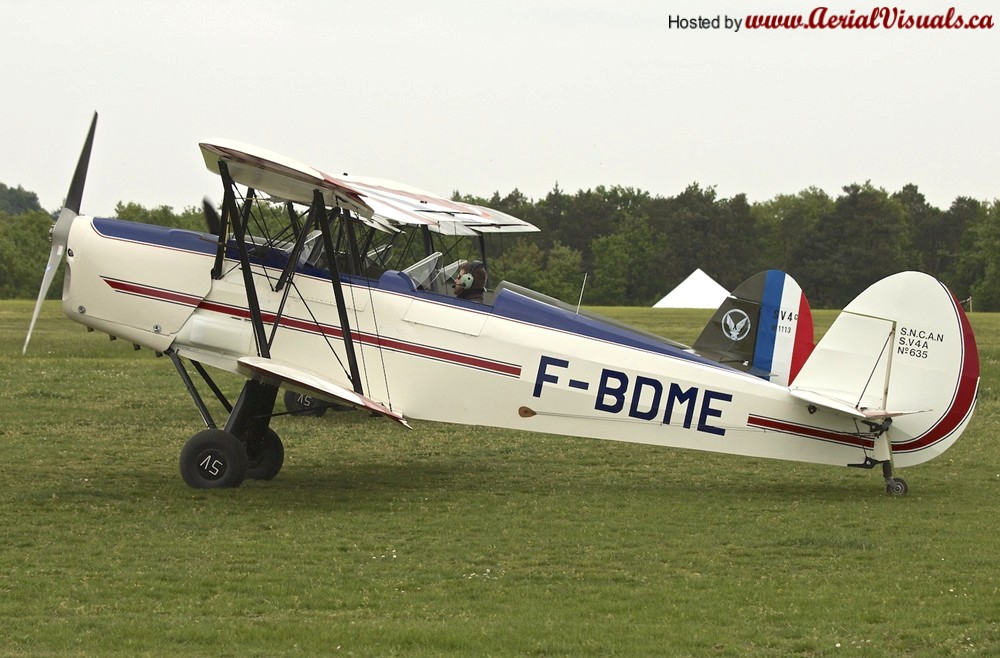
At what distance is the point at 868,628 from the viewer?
587 centimetres

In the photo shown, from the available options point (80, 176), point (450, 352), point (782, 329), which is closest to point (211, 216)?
point (80, 176)

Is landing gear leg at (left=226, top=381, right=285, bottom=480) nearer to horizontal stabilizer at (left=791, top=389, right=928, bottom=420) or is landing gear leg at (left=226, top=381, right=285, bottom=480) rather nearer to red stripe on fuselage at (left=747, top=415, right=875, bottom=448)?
red stripe on fuselage at (left=747, top=415, right=875, bottom=448)

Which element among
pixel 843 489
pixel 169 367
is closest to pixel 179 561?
pixel 843 489

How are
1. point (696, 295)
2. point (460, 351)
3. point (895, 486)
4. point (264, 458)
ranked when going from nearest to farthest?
point (460, 351) → point (895, 486) → point (264, 458) → point (696, 295)

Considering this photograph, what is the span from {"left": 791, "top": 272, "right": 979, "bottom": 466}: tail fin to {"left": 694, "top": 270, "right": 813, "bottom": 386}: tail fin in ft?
5.07

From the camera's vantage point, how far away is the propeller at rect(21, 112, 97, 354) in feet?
31.4

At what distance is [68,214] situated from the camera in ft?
32.4

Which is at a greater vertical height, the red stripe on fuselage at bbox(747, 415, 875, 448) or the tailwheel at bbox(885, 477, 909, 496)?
the red stripe on fuselage at bbox(747, 415, 875, 448)

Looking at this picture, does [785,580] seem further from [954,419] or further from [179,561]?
[179,561]

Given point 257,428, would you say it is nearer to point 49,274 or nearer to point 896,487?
point 49,274

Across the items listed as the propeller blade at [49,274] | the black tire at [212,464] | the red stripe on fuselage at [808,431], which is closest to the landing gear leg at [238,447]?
the black tire at [212,464]

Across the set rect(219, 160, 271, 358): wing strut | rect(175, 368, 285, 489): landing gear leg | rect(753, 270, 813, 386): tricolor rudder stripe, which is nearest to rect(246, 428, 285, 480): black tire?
rect(175, 368, 285, 489): landing gear leg

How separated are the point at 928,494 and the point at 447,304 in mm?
4559

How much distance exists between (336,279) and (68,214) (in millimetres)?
2517
